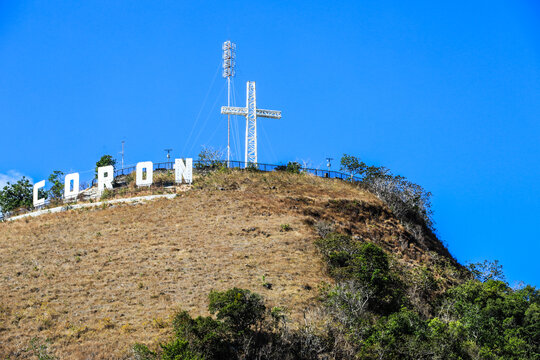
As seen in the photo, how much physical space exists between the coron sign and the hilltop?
1788mm

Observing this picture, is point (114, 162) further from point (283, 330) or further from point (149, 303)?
point (283, 330)

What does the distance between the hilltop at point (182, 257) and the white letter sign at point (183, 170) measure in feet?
4.23

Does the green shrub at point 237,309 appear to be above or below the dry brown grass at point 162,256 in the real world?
below

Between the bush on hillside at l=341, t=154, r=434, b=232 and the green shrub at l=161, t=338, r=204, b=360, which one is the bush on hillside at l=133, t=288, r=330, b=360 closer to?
the green shrub at l=161, t=338, r=204, b=360

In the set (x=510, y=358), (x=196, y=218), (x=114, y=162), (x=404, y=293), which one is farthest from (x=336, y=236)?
(x=114, y=162)

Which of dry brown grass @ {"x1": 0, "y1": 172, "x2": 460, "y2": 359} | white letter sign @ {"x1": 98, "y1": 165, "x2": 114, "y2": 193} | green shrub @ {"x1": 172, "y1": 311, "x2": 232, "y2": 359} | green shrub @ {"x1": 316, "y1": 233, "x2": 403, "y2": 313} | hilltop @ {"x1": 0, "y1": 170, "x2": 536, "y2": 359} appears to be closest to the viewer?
green shrub @ {"x1": 172, "y1": 311, "x2": 232, "y2": 359}

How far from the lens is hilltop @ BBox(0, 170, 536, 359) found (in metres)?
30.8

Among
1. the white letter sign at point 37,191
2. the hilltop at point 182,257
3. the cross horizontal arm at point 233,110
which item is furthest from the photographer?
the white letter sign at point 37,191

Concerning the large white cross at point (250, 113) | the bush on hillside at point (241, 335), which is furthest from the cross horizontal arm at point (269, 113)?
the bush on hillside at point (241, 335)

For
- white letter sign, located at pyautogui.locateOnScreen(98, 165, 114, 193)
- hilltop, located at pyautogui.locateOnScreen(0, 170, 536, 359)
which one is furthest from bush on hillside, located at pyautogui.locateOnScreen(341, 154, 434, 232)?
white letter sign, located at pyautogui.locateOnScreen(98, 165, 114, 193)

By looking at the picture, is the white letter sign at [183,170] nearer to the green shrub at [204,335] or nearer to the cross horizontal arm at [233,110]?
the cross horizontal arm at [233,110]

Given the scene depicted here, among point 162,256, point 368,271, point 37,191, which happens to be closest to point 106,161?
point 37,191

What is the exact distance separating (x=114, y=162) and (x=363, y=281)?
42.8 m

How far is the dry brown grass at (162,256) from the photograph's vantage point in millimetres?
30573
